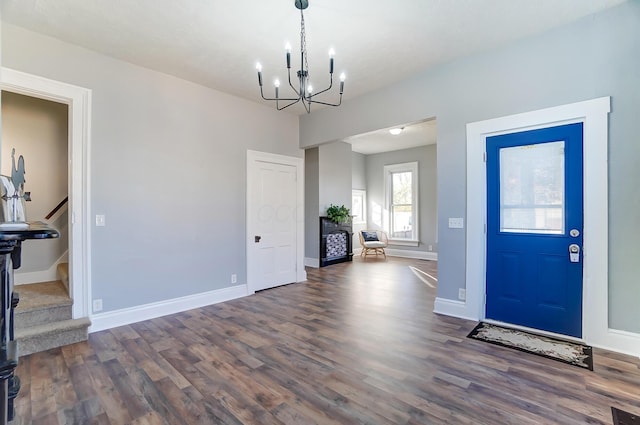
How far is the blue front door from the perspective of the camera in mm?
2967

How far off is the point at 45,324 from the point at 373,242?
6.84 metres

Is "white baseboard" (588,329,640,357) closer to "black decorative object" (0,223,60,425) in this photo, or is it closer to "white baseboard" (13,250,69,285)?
"black decorative object" (0,223,60,425)

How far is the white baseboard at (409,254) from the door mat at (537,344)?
→ 197 inches

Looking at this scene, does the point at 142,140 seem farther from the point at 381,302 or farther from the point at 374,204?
the point at 374,204

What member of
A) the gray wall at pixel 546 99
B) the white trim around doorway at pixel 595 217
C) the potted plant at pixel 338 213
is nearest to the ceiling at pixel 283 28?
the gray wall at pixel 546 99

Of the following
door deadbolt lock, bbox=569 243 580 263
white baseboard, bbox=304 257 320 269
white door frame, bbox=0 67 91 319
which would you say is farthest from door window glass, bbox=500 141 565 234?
white door frame, bbox=0 67 91 319

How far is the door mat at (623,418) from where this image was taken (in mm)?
1833

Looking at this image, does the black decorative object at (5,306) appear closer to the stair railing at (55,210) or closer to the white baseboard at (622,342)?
the stair railing at (55,210)

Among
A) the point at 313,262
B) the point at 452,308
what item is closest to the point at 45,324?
the point at 452,308

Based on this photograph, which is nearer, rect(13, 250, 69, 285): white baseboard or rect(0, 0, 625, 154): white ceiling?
rect(0, 0, 625, 154): white ceiling

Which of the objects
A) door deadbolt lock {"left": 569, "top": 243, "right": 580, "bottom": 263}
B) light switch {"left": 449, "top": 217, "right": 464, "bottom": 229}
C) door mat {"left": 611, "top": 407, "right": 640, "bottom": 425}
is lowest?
door mat {"left": 611, "top": 407, "right": 640, "bottom": 425}

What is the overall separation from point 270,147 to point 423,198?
201 inches

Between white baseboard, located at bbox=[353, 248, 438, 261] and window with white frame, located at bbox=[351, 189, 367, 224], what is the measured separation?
3.11 feet

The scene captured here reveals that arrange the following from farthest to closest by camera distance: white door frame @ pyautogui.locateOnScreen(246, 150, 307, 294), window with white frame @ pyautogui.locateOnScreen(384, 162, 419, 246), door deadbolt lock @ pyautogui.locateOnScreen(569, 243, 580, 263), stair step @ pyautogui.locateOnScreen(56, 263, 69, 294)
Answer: window with white frame @ pyautogui.locateOnScreen(384, 162, 419, 246), white door frame @ pyautogui.locateOnScreen(246, 150, 307, 294), stair step @ pyautogui.locateOnScreen(56, 263, 69, 294), door deadbolt lock @ pyautogui.locateOnScreen(569, 243, 580, 263)
